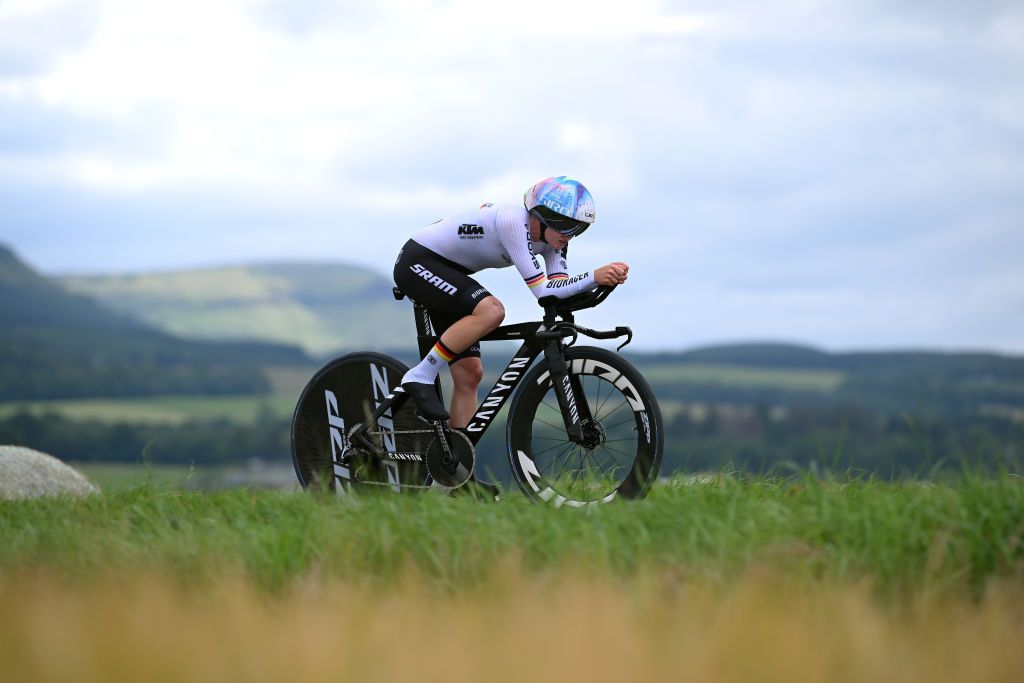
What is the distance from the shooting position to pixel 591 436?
7.33 meters

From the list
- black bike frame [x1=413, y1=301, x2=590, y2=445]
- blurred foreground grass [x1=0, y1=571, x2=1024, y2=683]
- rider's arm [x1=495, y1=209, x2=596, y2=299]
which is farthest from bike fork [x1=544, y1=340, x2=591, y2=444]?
blurred foreground grass [x1=0, y1=571, x2=1024, y2=683]

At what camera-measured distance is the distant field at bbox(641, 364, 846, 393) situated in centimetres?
17325

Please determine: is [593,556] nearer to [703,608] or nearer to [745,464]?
[703,608]

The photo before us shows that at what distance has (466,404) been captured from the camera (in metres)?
8.42

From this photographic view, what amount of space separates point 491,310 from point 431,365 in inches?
25.3

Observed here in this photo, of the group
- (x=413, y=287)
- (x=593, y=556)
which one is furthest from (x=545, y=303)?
(x=593, y=556)

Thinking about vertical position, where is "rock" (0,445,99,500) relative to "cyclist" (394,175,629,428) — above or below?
below

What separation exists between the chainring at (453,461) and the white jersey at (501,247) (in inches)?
49.7

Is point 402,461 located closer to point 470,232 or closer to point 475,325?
point 475,325

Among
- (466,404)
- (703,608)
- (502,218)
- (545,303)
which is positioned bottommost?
(703,608)

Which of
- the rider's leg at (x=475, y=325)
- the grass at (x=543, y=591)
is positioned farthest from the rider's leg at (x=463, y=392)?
the grass at (x=543, y=591)

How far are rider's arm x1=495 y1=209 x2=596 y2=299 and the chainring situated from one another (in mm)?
1255

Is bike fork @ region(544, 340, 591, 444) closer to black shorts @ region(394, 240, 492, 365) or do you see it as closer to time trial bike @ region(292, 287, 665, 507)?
time trial bike @ region(292, 287, 665, 507)

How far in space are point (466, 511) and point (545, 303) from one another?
187cm
